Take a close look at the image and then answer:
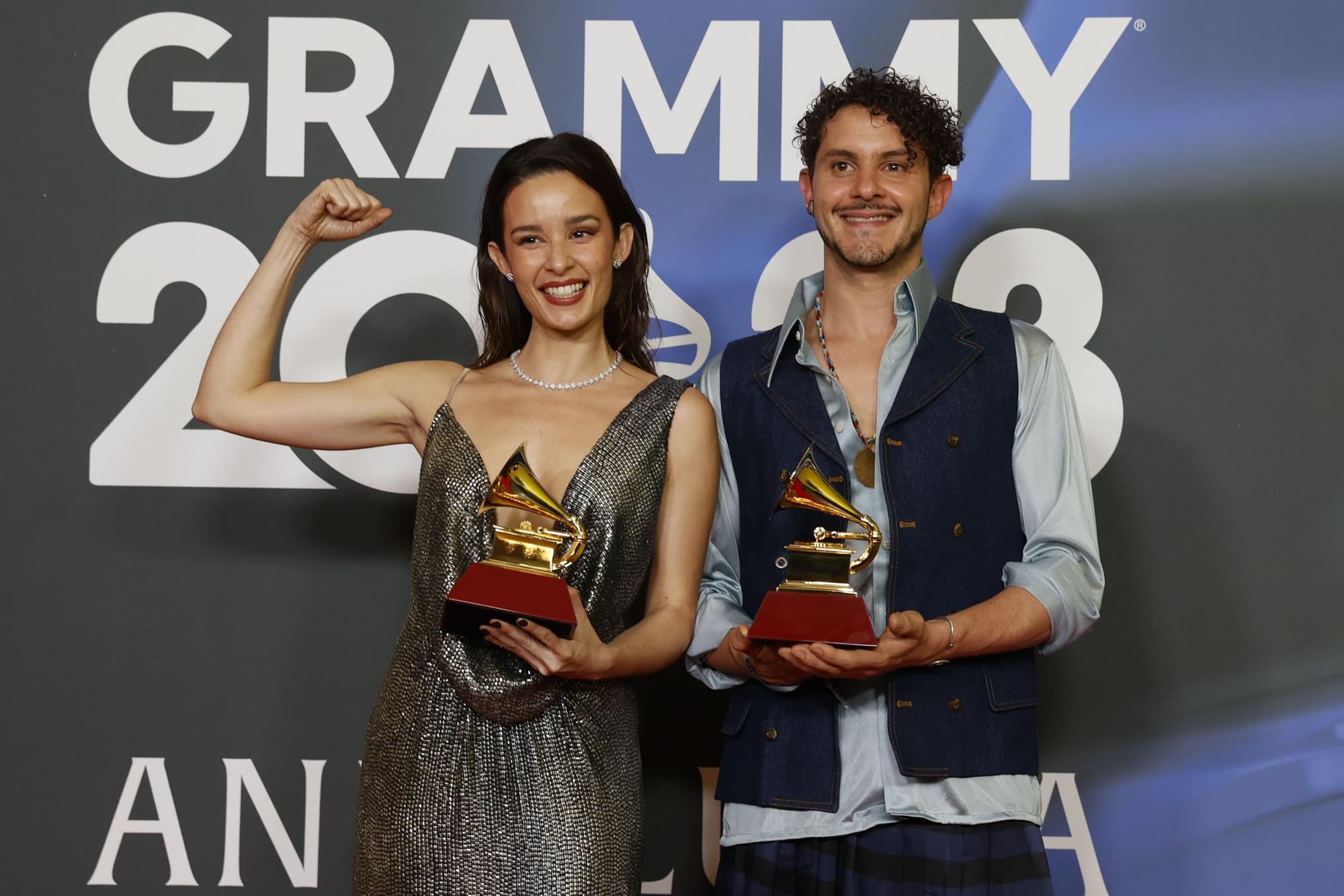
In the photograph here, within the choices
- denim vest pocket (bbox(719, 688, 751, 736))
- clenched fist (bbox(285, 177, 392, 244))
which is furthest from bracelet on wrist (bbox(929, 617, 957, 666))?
clenched fist (bbox(285, 177, 392, 244))

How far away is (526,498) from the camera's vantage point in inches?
78.1

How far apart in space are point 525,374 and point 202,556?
4.58 feet

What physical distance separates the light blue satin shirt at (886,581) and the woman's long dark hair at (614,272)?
272 mm

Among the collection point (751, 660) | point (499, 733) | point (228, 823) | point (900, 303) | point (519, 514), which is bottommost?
point (228, 823)

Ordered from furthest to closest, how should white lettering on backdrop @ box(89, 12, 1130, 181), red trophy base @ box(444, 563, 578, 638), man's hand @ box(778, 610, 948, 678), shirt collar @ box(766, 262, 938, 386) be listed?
1. white lettering on backdrop @ box(89, 12, 1130, 181)
2. shirt collar @ box(766, 262, 938, 386)
3. man's hand @ box(778, 610, 948, 678)
4. red trophy base @ box(444, 563, 578, 638)

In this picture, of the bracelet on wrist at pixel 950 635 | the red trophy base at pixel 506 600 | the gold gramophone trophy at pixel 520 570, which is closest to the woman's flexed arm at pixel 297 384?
the gold gramophone trophy at pixel 520 570

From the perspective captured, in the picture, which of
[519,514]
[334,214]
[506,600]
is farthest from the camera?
[334,214]

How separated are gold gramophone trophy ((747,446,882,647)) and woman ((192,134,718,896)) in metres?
0.20

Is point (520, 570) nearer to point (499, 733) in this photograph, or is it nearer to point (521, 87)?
point (499, 733)

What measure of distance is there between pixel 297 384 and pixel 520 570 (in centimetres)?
56

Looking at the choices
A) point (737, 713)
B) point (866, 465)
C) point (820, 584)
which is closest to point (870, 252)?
point (866, 465)

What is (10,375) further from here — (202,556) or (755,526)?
(755,526)

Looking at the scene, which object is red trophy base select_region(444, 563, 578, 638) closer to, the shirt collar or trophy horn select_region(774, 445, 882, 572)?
trophy horn select_region(774, 445, 882, 572)

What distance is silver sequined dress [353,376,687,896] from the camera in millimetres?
2029
